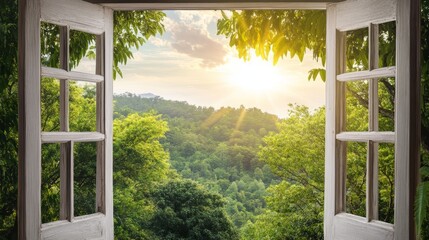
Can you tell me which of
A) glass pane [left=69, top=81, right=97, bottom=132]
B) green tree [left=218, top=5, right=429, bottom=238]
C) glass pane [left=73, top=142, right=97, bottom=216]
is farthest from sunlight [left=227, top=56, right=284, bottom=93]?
green tree [left=218, top=5, right=429, bottom=238]

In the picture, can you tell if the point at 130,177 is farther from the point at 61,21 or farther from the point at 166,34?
the point at 61,21

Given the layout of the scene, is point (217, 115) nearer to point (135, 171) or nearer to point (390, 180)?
point (135, 171)

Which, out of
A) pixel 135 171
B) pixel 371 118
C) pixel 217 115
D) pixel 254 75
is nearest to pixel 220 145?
A: pixel 217 115

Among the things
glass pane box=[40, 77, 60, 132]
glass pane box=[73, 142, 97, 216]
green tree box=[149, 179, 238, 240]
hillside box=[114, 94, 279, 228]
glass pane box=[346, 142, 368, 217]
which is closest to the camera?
glass pane box=[40, 77, 60, 132]

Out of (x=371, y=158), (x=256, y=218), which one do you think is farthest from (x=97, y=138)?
(x=256, y=218)

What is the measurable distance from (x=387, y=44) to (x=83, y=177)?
21.9 ft

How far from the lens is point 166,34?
13.1 meters

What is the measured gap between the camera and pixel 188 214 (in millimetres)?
10141

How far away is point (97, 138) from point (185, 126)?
10.2 m

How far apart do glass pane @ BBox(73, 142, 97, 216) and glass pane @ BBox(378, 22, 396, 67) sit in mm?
6193

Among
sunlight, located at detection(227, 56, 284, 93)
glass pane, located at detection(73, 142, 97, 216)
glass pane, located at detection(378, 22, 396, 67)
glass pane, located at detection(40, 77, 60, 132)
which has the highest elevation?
sunlight, located at detection(227, 56, 284, 93)

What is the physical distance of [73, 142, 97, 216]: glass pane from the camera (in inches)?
324

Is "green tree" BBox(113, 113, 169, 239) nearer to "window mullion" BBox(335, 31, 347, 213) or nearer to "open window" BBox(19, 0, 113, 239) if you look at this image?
"open window" BBox(19, 0, 113, 239)

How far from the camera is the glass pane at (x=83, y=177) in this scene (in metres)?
8.23
